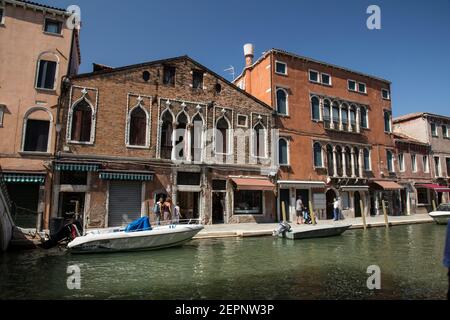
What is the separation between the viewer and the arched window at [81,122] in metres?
14.8

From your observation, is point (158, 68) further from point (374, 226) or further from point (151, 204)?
point (374, 226)

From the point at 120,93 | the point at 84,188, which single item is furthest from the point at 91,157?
the point at 120,93

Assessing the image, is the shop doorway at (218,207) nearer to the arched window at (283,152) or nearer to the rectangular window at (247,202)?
the rectangular window at (247,202)

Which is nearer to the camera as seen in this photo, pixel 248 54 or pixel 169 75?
pixel 169 75

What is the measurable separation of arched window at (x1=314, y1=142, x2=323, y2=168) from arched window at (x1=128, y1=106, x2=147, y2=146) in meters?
12.1

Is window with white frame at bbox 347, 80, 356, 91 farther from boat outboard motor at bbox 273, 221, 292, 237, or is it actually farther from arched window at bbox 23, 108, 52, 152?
arched window at bbox 23, 108, 52, 152

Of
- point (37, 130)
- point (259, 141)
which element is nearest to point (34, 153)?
point (37, 130)

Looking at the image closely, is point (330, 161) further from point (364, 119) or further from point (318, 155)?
point (364, 119)

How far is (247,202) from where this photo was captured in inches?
736

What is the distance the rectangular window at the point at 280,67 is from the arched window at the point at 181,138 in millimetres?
8004

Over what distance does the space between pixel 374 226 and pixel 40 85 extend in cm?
1947

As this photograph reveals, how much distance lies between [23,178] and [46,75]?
5.14m

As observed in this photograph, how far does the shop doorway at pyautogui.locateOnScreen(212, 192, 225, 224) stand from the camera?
701 inches

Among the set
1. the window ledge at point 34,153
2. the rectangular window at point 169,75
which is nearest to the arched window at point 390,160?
the rectangular window at point 169,75
